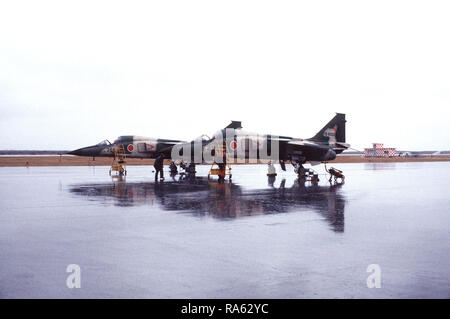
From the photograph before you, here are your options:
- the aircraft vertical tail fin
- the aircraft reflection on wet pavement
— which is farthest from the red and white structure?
the aircraft reflection on wet pavement

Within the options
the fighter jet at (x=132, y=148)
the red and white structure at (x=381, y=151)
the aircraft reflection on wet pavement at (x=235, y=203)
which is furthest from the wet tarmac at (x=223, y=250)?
the red and white structure at (x=381, y=151)

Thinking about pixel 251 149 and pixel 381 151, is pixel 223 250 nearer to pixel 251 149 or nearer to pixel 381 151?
pixel 251 149

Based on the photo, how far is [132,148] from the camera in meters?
30.0

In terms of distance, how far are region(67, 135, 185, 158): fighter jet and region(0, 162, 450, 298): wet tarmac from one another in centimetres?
1738

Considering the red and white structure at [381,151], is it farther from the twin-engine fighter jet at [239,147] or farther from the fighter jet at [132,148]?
the fighter jet at [132,148]

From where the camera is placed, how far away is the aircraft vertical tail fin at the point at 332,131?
3078 cm

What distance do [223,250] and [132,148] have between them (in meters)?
24.4

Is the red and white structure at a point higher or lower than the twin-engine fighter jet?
A: higher

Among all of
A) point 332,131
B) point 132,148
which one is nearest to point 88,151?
point 132,148

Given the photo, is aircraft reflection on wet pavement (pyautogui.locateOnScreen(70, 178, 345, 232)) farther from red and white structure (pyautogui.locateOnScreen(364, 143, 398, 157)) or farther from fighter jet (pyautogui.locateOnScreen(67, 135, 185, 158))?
red and white structure (pyautogui.locateOnScreen(364, 143, 398, 157))

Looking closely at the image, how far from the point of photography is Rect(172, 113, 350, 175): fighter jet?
24.7 metres

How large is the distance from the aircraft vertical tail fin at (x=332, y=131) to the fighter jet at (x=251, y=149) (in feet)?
2.10
